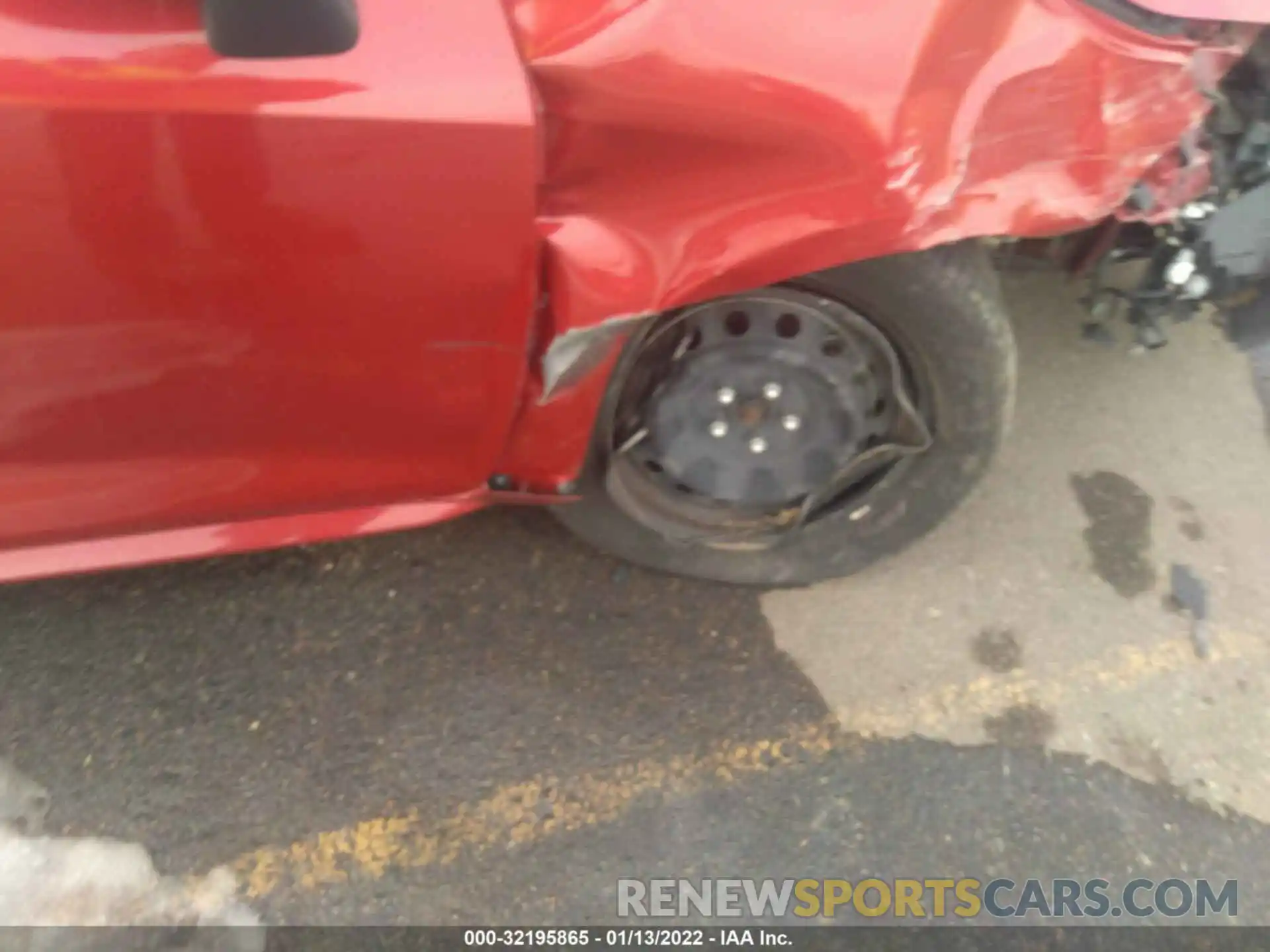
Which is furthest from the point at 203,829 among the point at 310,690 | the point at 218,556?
the point at 218,556

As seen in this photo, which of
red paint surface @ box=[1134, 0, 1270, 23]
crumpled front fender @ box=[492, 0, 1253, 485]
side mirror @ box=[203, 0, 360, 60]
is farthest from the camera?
red paint surface @ box=[1134, 0, 1270, 23]

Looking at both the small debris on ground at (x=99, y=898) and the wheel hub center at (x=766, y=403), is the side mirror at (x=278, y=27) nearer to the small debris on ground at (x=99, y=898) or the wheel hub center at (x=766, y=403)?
the wheel hub center at (x=766, y=403)

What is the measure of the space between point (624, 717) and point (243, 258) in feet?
3.27

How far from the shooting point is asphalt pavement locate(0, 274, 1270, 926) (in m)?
1.64

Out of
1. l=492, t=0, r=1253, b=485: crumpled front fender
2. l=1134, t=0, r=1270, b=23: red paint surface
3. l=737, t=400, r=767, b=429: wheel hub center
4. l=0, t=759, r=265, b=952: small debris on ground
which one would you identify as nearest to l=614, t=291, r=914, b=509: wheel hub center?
l=737, t=400, r=767, b=429: wheel hub center

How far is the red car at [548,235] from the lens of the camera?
111cm

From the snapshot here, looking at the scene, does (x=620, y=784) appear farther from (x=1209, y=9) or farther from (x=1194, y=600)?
(x=1209, y=9)

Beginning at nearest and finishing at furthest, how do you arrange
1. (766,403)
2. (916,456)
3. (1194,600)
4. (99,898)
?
(99,898) < (766,403) < (916,456) < (1194,600)

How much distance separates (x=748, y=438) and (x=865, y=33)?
2.17 feet

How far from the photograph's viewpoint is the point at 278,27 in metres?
1.05

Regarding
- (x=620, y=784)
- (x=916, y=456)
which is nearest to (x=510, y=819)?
(x=620, y=784)

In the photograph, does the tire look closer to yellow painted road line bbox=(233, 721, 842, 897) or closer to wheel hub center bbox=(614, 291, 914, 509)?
wheel hub center bbox=(614, 291, 914, 509)

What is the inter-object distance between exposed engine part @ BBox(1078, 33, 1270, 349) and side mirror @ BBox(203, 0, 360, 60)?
1113 mm

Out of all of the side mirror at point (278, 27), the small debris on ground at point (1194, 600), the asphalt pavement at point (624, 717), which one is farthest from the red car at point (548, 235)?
the small debris on ground at point (1194, 600)
